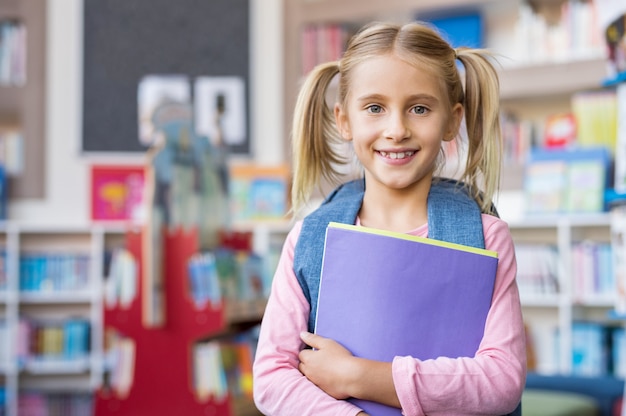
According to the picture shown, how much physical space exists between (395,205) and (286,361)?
25 cm

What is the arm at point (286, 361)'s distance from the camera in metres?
1.02

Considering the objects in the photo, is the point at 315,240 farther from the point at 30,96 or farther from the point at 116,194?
the point at 30,96

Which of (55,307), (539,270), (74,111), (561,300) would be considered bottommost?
(55,307)

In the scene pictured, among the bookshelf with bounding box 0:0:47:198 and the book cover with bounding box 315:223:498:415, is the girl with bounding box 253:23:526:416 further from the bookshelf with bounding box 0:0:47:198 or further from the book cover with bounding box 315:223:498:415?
the bookshelf with bounding box 0:0:47:198

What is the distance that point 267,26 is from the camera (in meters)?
5.92

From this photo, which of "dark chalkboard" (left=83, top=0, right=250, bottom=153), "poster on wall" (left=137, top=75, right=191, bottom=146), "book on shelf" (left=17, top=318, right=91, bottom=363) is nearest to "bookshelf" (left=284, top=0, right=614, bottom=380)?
"dark chalkboard" (left=83, top=0, right=250, bottom=153)

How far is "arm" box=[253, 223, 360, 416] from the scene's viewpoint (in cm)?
102

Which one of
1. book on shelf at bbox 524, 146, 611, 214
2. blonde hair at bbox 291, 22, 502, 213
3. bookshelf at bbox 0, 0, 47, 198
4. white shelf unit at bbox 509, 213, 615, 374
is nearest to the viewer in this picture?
blonde hair at bbox 291, 22, 502, 213

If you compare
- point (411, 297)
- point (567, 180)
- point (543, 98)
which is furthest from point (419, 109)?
point (543, 98)

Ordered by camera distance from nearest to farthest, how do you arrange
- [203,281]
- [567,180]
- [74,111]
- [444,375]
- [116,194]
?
[444,375]
[203,281]
[567,180]
[116,194]
[74,111]

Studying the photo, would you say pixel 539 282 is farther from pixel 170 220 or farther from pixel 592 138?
pixel 170 220

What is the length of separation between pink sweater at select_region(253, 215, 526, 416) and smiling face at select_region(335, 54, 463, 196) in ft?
0.32

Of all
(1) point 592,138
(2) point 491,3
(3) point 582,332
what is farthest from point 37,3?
(3) point 582,332

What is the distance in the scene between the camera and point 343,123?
116 centimetres
